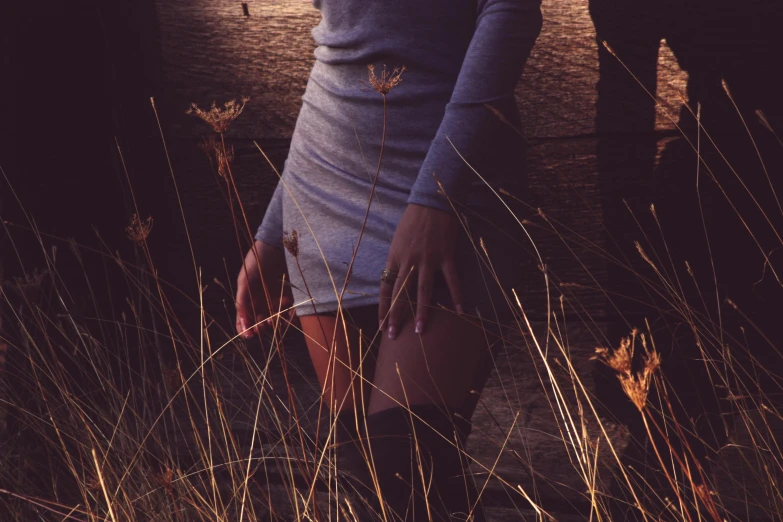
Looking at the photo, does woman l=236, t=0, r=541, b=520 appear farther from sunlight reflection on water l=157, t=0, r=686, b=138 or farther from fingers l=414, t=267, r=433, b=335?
sunlight reflection on water l=157, t=0, r=686, b=138

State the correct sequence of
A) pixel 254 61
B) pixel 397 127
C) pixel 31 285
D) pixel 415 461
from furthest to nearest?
1. pixel 254 61
2. pixel 397 127
3. pixel 415 461
4. pixel 31 285

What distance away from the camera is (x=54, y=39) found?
150 centimetres

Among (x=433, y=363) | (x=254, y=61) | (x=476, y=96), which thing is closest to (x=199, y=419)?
(x=254, y=61)

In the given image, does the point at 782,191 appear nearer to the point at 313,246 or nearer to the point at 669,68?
the point at 669,68

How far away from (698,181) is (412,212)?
71cm

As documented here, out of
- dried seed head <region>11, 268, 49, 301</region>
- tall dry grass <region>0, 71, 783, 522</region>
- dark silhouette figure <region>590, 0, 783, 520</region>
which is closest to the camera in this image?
dried seed head <region>11, 268, 49, 301</region>

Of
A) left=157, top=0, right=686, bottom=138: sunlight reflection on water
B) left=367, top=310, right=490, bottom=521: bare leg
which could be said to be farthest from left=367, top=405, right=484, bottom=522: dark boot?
left=157, top=0, right=686, bottom=138: sunlight reflection on water

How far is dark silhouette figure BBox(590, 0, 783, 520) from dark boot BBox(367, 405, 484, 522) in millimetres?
536

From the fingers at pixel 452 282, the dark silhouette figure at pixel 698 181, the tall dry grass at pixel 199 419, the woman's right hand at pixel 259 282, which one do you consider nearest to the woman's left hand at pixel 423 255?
the fingers at pixel 452 282

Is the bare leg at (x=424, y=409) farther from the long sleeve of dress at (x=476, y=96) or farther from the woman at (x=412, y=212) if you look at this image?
the long sleeve of dress at (x=476, y=96)

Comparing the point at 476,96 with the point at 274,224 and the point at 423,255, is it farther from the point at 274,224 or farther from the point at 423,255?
the point at 274,224

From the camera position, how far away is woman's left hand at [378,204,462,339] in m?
0.93

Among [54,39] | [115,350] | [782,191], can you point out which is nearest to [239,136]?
[54,39]

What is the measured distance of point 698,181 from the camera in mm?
1365
